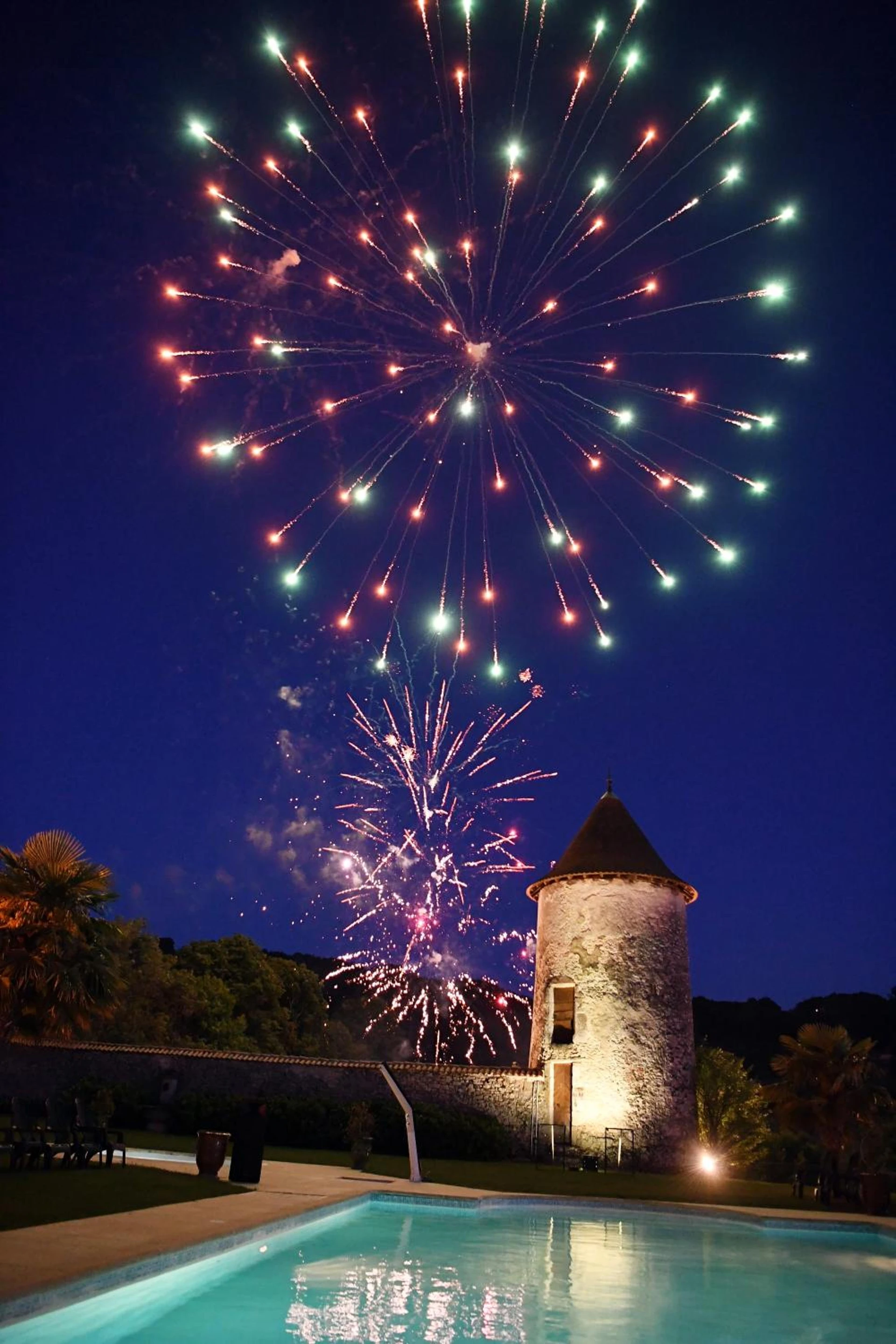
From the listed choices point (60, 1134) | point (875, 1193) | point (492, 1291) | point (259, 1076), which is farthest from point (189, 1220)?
point (259, 1076)

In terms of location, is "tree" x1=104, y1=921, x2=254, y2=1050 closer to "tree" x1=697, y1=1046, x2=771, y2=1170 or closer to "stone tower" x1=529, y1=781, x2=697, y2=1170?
"stone tower" x1=529, y1=781, x2=697, y2=1170

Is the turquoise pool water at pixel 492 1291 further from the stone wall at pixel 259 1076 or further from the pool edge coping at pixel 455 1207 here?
the stone wall at pixel 259 1076

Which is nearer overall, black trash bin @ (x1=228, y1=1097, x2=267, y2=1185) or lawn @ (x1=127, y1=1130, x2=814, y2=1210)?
black trash bin @ (x1=228, y1=1097, x2=267, y2=1185)

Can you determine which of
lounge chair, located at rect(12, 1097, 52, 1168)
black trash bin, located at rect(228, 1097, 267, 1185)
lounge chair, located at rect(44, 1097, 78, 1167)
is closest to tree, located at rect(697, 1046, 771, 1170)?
black trash bin, located at rect(228, 1097, 267, 1185)

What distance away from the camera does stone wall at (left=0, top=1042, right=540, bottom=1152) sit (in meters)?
23.5

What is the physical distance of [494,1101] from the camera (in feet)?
78.9

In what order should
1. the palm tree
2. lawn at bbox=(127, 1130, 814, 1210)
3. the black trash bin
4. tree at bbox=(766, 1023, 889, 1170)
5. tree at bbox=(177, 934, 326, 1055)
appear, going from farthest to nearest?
tree at bbox=(177, 934, 326, 1055), lawn at bbox=(127, 1130, 814, 1210), tree at bbox=(766, 1023, 889, 1170), the palm tree, the black trash bin

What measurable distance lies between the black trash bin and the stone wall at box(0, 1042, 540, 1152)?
10512 mm

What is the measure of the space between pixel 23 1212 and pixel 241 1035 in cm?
3212

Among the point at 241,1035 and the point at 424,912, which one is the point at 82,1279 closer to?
the point at 424,912

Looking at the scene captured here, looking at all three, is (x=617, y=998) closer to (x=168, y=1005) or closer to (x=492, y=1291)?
(x=492, y=1291)

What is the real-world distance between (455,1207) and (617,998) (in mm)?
12164

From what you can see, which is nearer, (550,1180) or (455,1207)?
(455,1207)

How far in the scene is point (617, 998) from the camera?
25.2 metres
